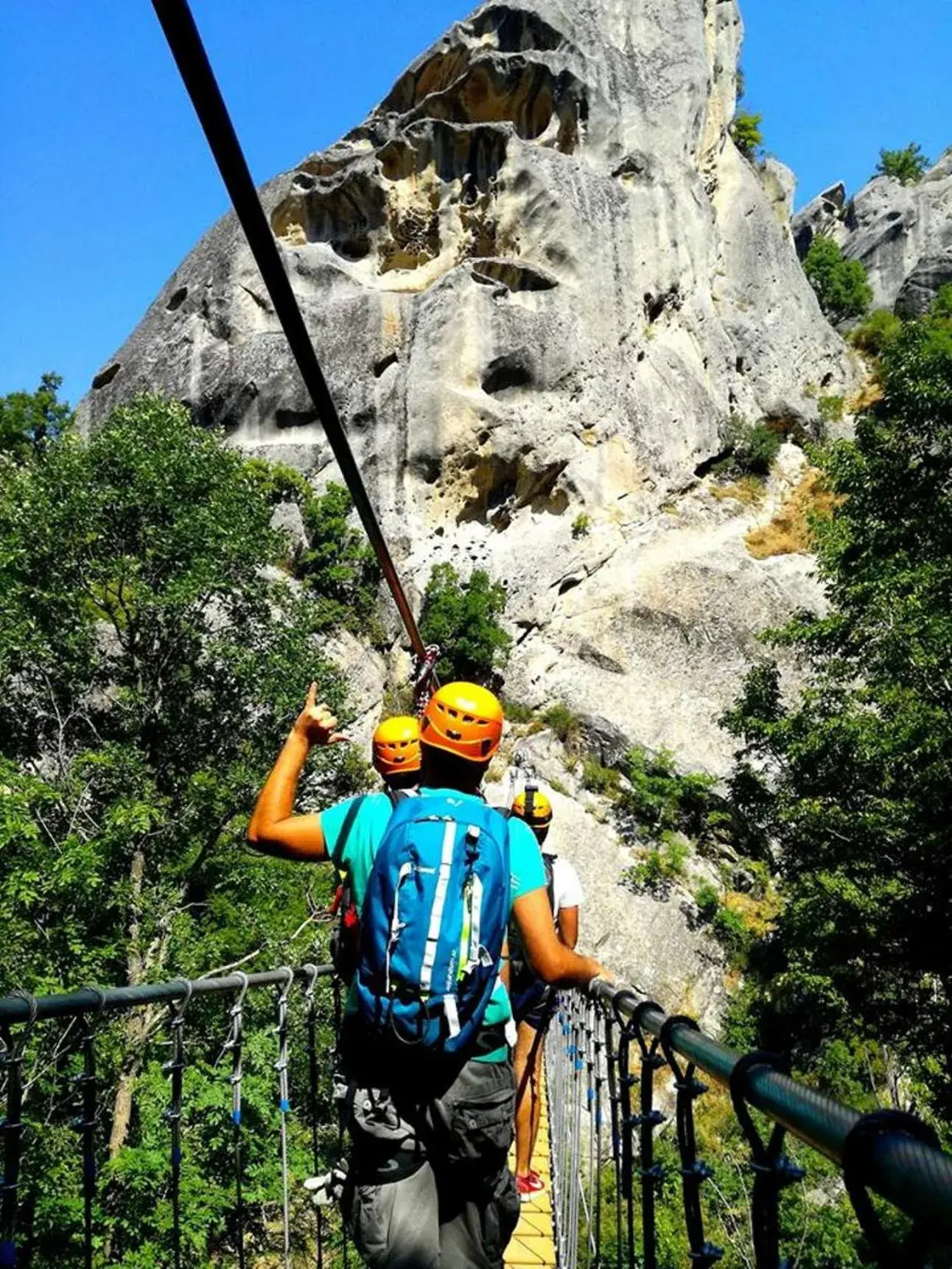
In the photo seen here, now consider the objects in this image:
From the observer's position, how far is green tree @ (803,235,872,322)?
3416 cm

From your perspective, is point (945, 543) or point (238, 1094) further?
point (945, 543)

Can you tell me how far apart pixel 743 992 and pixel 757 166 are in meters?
31.3

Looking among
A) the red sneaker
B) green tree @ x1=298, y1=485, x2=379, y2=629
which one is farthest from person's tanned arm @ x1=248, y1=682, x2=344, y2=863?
green tree @ x1=298, y1=485, x2=379, y2=629

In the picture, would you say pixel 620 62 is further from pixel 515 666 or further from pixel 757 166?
pixel 515 666

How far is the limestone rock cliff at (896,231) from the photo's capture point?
32.7 metres

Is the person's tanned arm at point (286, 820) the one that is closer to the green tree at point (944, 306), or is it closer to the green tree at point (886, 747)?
the green tree at point (886, 747)

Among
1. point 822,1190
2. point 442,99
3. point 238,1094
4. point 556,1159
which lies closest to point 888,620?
point 556,1159

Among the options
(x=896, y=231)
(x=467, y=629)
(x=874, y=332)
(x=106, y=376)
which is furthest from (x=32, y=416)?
(x=896, y=231)

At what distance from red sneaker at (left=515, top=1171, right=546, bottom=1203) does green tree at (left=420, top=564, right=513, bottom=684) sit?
15.0 metres

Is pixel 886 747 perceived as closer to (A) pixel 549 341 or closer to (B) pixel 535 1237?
(B) pixel 535 1237

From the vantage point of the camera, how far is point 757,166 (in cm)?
3356

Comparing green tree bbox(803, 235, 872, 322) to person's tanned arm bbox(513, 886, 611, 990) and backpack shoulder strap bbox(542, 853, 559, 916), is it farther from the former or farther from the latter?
person's tanned arm bbox(513, 886, 611, 990)

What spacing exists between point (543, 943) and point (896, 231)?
42283 mm

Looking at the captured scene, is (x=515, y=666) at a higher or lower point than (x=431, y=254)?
lower
